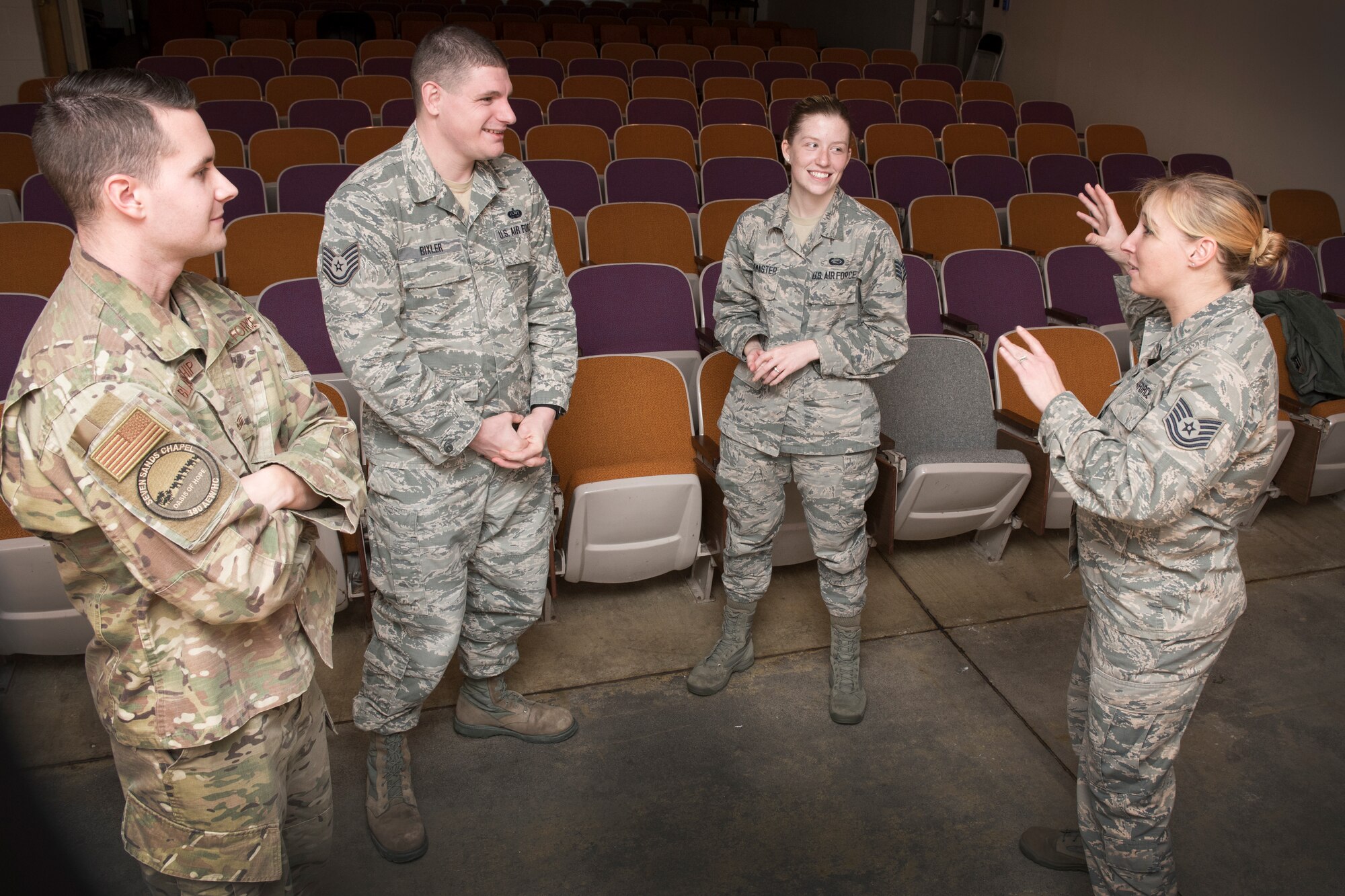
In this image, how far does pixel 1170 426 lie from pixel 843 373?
924mm

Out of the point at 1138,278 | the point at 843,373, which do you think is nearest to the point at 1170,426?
the point at 1138,278

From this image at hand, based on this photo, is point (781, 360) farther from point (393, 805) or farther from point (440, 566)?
point (393, 805)

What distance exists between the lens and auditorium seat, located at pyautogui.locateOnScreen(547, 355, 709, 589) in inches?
104

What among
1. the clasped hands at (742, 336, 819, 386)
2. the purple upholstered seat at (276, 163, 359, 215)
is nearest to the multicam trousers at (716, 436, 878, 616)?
the clasped hands at (742, 336, 819, 386)

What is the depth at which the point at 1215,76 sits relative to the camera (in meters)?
6.62

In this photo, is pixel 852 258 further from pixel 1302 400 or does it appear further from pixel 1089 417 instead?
pixel 1302 400

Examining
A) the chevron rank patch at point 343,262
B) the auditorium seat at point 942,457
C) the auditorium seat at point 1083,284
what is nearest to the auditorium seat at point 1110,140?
the auditorium seat at point 1083,284

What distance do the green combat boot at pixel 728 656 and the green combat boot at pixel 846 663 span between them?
0.24 meters

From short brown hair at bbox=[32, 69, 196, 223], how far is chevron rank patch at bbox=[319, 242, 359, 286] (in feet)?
2.06

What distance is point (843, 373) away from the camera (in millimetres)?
2281

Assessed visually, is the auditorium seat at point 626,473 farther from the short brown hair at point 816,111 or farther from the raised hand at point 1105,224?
the raised hand at point 1105,224

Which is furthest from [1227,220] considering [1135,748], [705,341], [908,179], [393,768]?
[908,179]

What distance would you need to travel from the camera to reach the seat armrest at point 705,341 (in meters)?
3.45

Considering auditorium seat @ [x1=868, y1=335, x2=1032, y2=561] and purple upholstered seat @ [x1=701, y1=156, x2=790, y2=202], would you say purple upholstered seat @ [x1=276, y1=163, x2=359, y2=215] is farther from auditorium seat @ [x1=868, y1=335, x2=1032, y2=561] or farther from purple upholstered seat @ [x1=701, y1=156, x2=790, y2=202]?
auditorium seat @ [x1=868, y1=335, x2=1032, y2=561]
